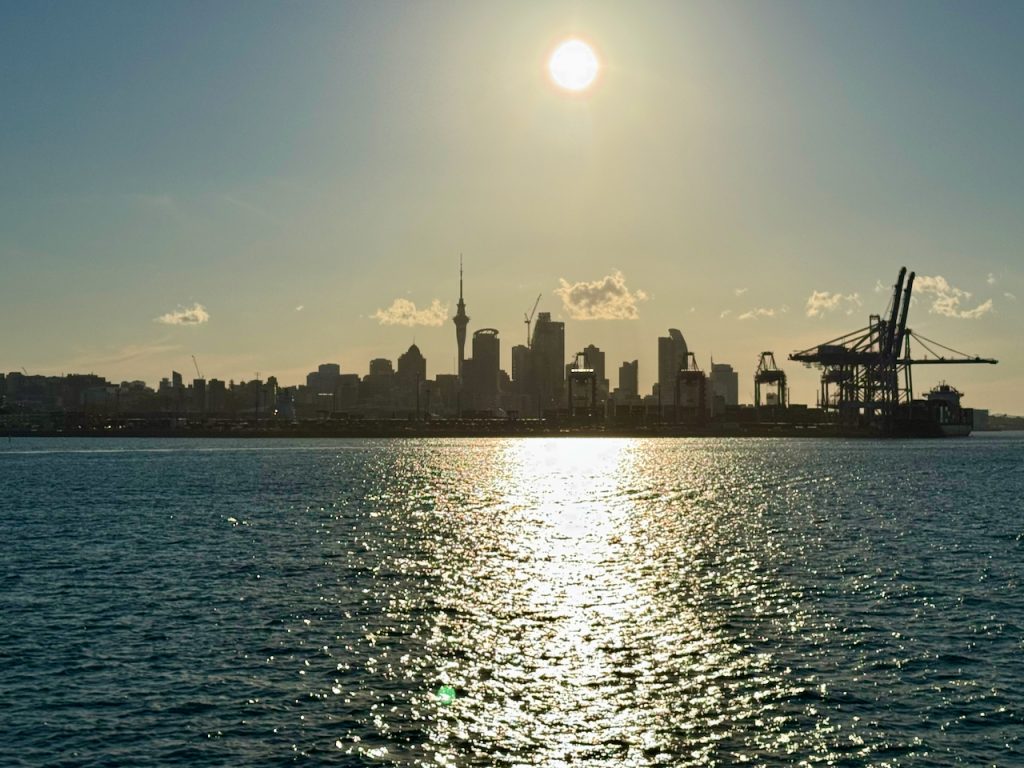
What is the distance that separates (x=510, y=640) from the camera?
117 feet

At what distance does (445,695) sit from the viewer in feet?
92.9

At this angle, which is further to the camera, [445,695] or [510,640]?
[510,640]

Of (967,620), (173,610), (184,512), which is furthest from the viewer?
(184,512)

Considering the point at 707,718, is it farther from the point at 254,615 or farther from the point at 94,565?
the point at 94,565

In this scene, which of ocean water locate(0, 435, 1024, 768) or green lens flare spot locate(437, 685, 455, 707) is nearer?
ocean water locate(0, 435, 1024, 768)

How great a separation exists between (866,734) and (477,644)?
47.6ft

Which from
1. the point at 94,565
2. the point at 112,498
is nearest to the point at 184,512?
the point at 112,498

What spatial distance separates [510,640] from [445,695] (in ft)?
24.7

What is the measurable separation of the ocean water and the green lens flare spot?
11cm

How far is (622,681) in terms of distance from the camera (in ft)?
98.5

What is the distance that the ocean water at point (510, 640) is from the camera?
2439cm

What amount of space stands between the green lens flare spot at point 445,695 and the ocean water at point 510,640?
11 cm

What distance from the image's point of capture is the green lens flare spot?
2760 centimetres

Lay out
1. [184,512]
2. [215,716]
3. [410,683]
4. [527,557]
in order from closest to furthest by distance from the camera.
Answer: [215,716], [410,683], [527,557], [184,512]
